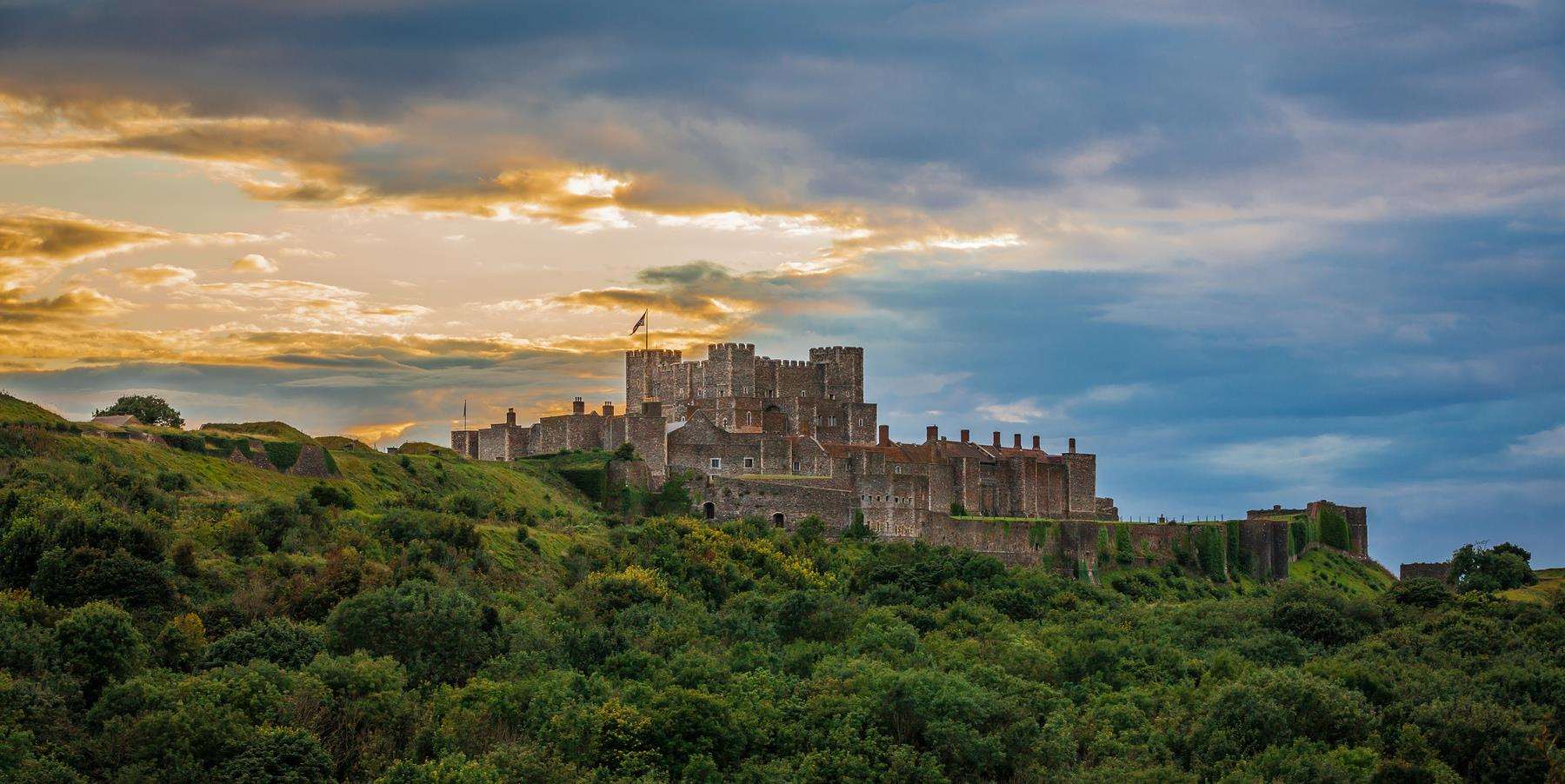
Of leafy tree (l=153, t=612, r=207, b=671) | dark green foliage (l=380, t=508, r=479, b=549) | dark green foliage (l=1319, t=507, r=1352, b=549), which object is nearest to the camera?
leafy tree (l=153, t=612, r=207, b=671)

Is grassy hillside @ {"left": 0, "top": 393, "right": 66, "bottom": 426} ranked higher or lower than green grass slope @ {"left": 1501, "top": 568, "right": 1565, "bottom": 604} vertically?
higher

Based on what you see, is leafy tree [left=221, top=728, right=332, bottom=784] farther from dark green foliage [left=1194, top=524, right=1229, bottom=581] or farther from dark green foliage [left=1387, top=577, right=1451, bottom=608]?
dark green foliage [left=1194, top=524, right=1229, bottom=581]

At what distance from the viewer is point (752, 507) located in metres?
69.8

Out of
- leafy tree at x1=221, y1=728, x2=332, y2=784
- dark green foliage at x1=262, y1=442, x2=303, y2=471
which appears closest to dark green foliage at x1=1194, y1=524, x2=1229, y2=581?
dark green foliage at x1=262, y1=442, x2=303, y2=471

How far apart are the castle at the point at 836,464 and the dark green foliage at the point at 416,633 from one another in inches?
1133

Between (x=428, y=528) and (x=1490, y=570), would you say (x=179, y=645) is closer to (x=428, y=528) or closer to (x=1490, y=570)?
(x=428, y=528)

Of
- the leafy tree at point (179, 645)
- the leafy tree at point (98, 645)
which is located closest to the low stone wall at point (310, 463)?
the leafy tree at point (179, 645)

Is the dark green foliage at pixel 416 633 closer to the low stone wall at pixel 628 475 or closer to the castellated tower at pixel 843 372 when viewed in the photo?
the low stone wall at pixel 628 475

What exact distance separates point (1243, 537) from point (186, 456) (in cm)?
5218

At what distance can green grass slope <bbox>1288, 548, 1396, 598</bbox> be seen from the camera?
77.4 metres

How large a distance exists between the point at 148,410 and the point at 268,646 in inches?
1386

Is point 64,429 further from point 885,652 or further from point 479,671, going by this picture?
point 885,652

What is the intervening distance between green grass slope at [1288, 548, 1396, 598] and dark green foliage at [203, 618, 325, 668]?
53.3 m

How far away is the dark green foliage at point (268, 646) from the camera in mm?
36875
